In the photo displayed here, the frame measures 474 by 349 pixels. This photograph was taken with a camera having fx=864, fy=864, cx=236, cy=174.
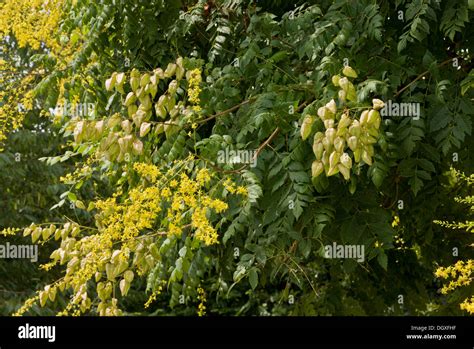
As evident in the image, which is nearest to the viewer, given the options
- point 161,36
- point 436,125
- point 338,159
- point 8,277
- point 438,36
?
point 338,159

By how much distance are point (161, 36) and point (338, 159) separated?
1818mm

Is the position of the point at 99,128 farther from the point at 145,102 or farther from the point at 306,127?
the point at 306,127

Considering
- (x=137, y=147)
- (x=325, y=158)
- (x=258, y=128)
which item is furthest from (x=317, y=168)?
(x=137, y=147)

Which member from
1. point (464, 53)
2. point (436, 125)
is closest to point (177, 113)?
point (436, 125)

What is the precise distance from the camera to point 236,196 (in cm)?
408

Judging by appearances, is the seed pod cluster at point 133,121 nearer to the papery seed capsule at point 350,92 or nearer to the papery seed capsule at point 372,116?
the papery seed capsule at point 350,92

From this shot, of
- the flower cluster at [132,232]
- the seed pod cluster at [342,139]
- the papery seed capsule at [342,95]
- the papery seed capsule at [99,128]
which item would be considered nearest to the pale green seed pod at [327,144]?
the seed pod cluster at [342,139]

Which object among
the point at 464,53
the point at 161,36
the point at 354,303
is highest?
the point at 161,36

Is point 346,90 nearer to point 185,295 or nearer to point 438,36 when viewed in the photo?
point 438,36

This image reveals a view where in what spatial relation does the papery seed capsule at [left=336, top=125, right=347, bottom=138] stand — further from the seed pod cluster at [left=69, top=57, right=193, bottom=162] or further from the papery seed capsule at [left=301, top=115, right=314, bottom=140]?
the seed pod cluster at [left=69, top=57, right=193, bottom=162]

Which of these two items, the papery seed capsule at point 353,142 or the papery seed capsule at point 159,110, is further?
the papery seed capsule at point 159,110

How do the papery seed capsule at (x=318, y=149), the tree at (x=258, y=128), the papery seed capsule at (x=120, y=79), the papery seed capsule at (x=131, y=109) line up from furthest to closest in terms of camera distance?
1. the papery seed capsule at (x=131, y=109)
2. the papery seed capsule at (x=120, y=79)
3. the tree at (x=258, y=128)
4. the papery seed capsule at (x=318, y=149)

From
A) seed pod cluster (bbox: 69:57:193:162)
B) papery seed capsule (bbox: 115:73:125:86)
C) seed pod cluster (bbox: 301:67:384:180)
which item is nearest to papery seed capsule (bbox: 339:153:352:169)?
seed pod cluster (bbox: 301:67:384:180)

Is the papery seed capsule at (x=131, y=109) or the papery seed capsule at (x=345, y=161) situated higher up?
the papery seed capsule at (x=131, y=109)
